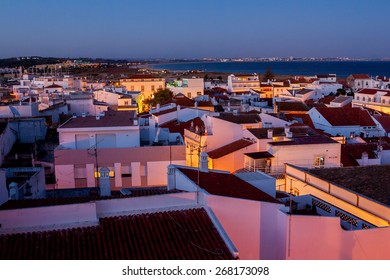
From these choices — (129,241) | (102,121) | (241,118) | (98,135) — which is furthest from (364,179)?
(241,118)

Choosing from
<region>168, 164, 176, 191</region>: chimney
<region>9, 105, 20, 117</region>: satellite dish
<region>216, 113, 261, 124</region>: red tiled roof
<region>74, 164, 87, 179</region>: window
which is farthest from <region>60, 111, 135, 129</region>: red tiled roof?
<region>168, 164, 176, 191</region>: chimney

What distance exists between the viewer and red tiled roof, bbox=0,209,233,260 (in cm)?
575

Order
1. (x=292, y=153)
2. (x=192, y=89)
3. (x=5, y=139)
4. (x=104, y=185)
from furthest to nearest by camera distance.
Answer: (x=192, y=89)
(x=5, y=139)
(x=292, y=153)
(x=104, y=185)

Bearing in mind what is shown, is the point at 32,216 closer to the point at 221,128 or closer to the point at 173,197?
the point at 173,197

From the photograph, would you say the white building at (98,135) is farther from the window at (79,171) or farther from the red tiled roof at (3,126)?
the red tiled roof at (3,126)

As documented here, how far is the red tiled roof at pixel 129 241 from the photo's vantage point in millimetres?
5750

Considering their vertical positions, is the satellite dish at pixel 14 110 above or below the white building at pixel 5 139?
above

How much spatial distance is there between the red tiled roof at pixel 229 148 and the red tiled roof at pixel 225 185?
662 cm

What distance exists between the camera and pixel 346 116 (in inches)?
→ 1003

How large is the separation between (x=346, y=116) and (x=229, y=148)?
11170 millimetres

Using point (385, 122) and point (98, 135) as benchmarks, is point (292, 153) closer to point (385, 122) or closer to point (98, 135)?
point (98, 135)

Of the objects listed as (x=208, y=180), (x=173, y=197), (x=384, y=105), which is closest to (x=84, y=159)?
(x=208, y=180)

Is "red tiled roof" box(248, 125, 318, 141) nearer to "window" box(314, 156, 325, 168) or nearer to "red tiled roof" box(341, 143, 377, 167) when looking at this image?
"red tiled roof" box(341, 143, 377, 167)

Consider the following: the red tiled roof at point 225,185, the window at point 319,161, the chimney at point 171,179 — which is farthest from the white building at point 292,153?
the chimney at point 171,179
